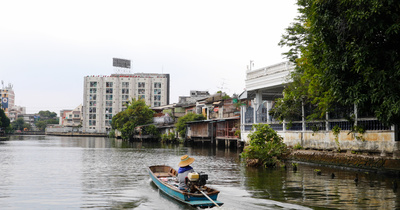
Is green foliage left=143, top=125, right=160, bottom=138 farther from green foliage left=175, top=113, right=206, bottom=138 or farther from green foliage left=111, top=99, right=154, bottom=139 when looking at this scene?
green foliage left=175, top=113, right=206, bottom=138

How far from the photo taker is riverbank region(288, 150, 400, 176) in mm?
18794

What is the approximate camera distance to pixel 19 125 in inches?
6462

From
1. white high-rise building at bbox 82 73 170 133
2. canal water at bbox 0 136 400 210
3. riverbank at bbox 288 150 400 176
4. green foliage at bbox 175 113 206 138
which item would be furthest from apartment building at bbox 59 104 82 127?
canal water at bbox 0 136 400 210

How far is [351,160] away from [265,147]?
5006 millimetres

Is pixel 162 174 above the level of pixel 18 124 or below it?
below

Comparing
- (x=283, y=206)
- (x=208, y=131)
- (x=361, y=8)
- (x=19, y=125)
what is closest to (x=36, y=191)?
(x=283, y=206)

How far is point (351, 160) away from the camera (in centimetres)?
2155

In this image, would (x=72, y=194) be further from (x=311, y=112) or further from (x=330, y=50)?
(x=311, y=112)

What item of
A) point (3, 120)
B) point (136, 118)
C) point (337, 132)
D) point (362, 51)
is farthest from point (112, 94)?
point (362, 51)

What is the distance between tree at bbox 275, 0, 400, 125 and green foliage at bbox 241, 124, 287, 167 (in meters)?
6.97

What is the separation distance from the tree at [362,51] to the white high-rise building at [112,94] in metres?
118

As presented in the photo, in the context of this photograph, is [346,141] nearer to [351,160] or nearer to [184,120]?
[351,160]

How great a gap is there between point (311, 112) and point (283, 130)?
354cm

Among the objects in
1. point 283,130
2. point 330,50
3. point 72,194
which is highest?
point 330,50
